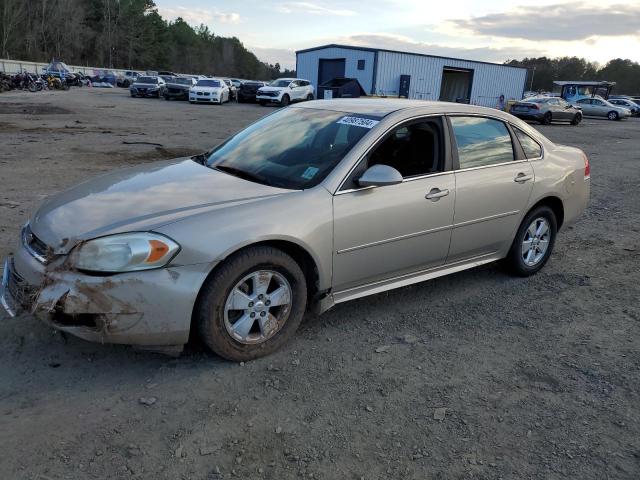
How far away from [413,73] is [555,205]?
35.7 m

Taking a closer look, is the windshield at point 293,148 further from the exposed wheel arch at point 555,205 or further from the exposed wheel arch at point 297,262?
the exposed wheel arch at point 555,205

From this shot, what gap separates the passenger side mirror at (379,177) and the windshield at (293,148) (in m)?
0.24

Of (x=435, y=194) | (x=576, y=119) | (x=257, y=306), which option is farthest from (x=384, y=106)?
(x=576, y=119)

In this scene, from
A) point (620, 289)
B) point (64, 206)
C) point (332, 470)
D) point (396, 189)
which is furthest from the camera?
point (620, 289)

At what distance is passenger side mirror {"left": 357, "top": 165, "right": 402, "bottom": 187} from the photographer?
142 inches

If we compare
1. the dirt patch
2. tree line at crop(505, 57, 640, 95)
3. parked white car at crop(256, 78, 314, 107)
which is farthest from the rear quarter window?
tree line at crop(505, 57, 640, 95)

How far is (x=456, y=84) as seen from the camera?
146 feet

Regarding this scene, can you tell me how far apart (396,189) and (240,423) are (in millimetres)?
1959

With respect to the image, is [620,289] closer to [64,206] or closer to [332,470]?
[332,470]

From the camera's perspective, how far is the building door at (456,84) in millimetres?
42528

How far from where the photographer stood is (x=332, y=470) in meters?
2.54

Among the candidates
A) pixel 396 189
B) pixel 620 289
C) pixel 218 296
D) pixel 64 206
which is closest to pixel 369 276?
pixel 396 189

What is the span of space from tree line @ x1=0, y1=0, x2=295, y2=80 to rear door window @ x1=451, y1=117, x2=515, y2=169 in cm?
8920

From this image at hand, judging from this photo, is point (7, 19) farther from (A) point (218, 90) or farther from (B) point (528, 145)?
(B) point (528, 145)
